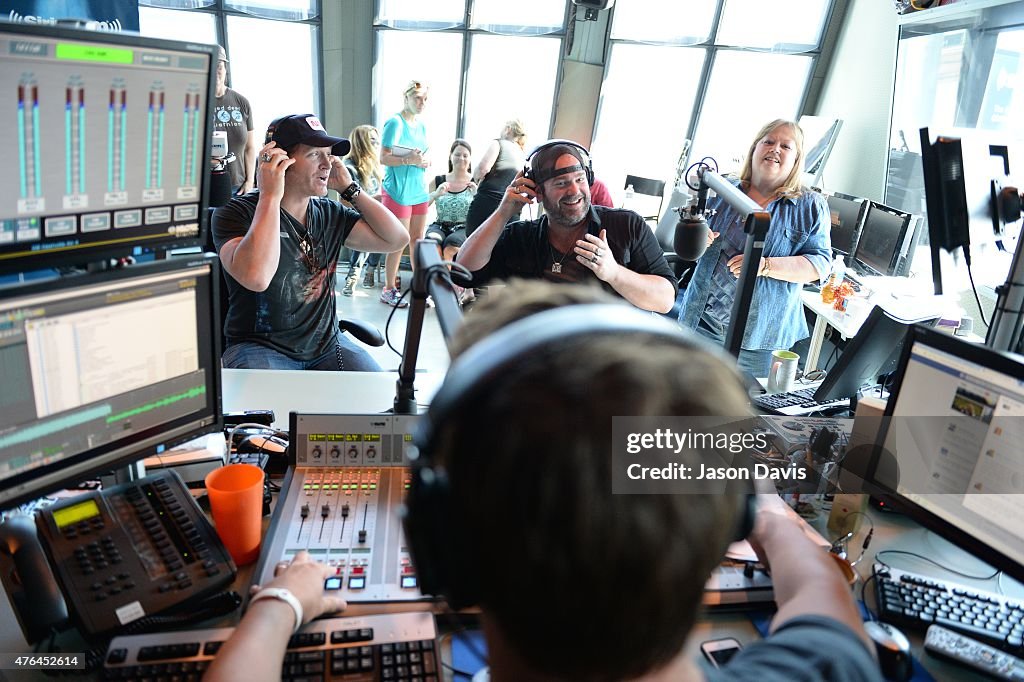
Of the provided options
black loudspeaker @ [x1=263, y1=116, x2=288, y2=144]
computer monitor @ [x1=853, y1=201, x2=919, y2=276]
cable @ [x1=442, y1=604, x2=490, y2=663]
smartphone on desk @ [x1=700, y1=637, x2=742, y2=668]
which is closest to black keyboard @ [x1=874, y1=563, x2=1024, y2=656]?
smartphone on desk @ [x1=700, y1=637, x2=742, y2=668]

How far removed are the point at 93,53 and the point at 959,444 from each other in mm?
1509

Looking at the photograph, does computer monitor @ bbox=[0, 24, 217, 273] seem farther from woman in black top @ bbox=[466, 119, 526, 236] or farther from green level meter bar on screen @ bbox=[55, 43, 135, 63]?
woman in black top @ bbox=[466, 119, 526, 236]

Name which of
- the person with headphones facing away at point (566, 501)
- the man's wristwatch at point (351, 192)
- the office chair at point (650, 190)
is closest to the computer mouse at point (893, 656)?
the person with headphones facing away at point (566, 501)

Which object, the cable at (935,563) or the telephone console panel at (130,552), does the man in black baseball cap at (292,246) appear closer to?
the telephone console panel at (130,552)

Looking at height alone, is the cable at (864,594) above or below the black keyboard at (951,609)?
below

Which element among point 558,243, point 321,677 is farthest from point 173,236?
point 558,243

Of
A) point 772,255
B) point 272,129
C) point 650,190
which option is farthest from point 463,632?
point 650,190

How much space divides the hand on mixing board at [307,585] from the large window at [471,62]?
17.2 ft

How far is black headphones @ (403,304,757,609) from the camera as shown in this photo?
50 centimetres

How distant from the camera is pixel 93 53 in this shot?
3.16 ft

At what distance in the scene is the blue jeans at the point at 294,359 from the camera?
2.28m

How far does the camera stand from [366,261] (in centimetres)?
604

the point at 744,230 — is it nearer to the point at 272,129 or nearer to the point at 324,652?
the point at 324,652

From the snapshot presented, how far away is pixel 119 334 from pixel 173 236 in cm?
18
